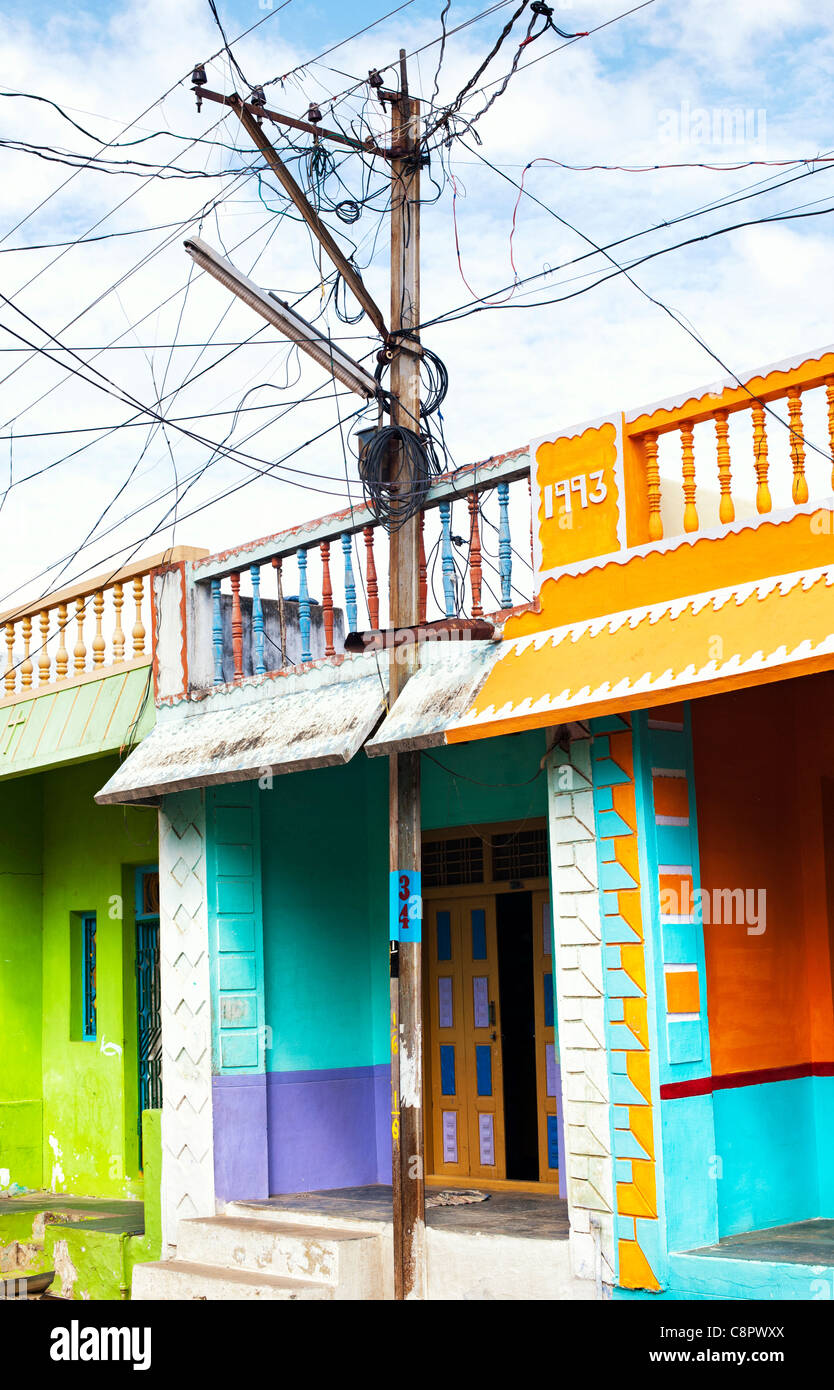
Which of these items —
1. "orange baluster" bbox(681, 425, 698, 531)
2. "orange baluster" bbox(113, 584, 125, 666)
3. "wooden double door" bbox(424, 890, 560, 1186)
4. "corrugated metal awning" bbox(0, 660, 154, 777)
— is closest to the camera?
"orange baluster" bbox(681, 425, 698, 531)

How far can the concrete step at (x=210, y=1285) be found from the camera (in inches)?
349

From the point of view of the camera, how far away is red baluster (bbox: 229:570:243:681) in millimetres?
10664

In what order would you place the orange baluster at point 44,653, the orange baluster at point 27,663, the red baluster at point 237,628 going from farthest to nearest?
the orange baluster at point 27,663, the orange baluster at point 44,653, the red baluster at point 237,628

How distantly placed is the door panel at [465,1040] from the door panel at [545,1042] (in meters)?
0.35

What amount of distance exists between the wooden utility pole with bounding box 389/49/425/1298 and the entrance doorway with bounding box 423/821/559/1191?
1.96 m

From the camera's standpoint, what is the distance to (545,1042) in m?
10.5

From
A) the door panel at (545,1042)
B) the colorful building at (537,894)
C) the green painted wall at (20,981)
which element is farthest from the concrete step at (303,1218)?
the green painted wall at (20,981)

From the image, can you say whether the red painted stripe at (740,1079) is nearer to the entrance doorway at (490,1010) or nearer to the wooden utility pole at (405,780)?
the wooden utility pole at (405,780)

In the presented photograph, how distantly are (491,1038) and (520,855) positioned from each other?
1.31 m

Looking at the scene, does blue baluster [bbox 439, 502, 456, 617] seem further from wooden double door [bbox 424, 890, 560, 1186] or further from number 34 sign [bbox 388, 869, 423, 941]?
wooden double door [bbox 424, 890, 560, 1186]

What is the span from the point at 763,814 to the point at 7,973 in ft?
27.1

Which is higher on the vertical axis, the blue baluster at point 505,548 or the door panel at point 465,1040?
the blue baluster at point 505,548

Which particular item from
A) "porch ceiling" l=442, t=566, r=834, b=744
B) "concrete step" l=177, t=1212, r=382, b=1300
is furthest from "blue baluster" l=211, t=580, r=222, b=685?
"concrete step" l=177, t=1212, r=382, b=1300
